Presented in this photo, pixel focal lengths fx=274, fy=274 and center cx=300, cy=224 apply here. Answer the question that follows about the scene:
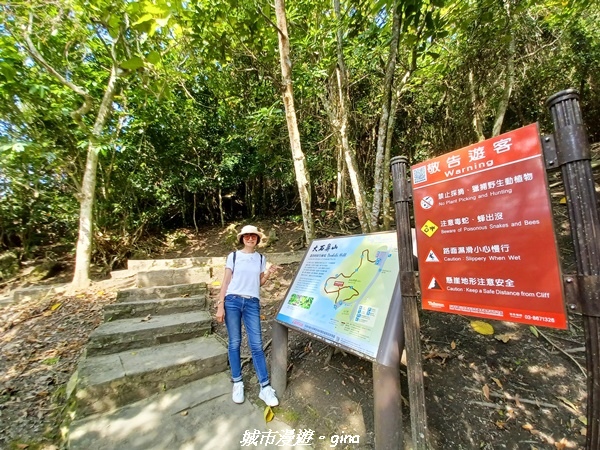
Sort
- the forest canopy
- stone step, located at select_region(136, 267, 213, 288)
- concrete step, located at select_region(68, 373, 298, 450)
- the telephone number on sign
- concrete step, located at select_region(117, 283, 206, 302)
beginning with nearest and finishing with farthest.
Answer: the telephone number on sign
concrete step, located at select_region(68, 373, 298, 450)
the forest canopy
concrete step, located at select_region(117, 283, 206, 302)
stone step, located at select_region(136, 267, 213, 288)

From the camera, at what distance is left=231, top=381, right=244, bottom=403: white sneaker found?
2564mm

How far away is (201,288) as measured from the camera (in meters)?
4.55

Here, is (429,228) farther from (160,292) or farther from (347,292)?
(160,292)

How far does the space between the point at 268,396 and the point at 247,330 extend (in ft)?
2.02

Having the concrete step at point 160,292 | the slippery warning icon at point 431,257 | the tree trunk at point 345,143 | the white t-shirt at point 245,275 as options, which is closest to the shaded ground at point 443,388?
the concrete step at point 160,292

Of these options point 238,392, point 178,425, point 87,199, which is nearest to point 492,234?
point 238,392

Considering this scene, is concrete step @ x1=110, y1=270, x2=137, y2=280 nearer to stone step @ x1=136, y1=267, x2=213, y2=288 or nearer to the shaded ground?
stone step @ x1=136, y1=267, x2=213, y2=288

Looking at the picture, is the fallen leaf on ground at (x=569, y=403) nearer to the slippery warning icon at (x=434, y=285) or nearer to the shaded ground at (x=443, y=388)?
the shaded ground at (x=443, y=388)

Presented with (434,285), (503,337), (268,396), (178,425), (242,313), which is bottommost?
(178,425)

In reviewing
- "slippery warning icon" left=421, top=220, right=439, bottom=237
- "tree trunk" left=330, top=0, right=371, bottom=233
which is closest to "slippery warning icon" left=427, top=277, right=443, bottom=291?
"slippery warning icon" left=421, top=220, right=439, bottom=237

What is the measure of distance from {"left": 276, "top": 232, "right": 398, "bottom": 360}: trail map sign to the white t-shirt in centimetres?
36

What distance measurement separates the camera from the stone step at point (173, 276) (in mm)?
4793

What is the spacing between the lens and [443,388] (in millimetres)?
2295

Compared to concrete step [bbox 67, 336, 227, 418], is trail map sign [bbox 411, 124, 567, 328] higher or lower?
higher
